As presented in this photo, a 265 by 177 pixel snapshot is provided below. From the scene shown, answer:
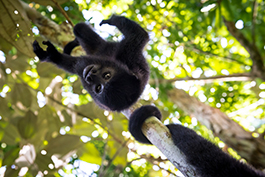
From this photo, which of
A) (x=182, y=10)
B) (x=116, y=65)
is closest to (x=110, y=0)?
(x=182, y=10)

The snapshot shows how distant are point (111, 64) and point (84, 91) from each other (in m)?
1.45

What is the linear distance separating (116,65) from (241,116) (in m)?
4.24

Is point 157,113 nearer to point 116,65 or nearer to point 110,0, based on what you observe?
point 116,65

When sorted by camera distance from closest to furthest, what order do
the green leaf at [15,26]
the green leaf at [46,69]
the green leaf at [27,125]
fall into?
the green leaf at [15,26] → the green leaf at [27,125] → the green leaf at [46,69]

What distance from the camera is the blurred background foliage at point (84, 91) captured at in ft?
8.25

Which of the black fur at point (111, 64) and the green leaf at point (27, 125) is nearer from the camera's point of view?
the black fur at point (111, 64)

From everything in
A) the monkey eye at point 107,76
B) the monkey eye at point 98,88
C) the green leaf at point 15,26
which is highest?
the green leaf at point 15,26

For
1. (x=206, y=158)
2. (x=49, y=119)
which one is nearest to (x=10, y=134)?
(x=49, y=119)

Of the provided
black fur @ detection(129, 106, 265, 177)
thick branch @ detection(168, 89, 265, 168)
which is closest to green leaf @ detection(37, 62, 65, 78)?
black fur @ detection(129, 106, 265, 177)

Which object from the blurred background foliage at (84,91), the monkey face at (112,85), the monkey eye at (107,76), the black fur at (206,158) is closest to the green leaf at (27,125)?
the blurred background foliage at (84,91)

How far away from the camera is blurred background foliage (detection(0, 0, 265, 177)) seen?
99.0 inches

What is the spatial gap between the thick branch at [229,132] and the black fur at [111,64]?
1.70 m

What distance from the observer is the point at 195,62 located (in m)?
5.27

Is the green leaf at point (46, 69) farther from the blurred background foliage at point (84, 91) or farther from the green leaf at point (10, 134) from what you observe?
the green leaf at point (10, 134)
